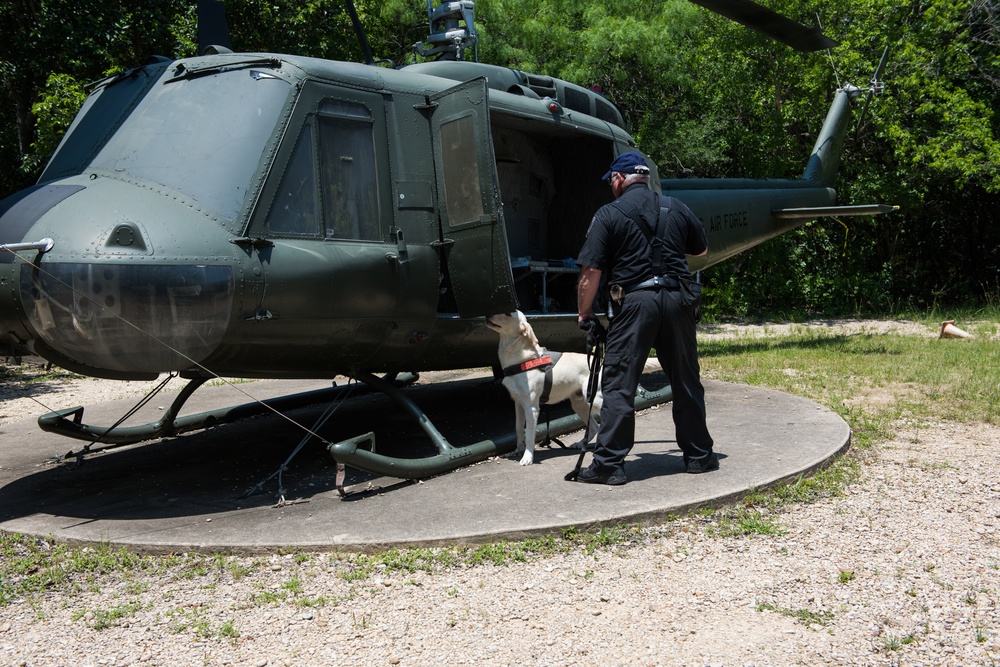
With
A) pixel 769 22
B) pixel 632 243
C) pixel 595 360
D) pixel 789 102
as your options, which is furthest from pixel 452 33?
pixel 789 102

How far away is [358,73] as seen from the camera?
549 cm

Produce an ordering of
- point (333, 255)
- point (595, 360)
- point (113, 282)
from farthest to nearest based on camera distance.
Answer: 1. point (595, 360)
2. point (333, 255)
3. point (113, 282)

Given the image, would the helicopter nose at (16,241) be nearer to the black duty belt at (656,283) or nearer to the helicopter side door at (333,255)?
the helicopter side door at (333,255)

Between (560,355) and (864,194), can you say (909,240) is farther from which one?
(560,355)

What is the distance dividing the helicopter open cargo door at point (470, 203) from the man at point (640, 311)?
0.65 m

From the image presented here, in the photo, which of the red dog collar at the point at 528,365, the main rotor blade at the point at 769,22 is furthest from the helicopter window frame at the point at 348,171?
the main rotor blade at the point at 769,22

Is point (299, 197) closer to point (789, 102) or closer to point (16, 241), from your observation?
point (16, 241)

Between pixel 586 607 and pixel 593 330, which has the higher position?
pixel 593 330

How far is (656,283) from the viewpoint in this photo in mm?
5137

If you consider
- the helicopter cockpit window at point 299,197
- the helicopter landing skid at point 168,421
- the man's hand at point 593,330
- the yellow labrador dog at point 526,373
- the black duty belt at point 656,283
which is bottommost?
the helicopter landing skid at point 168,421

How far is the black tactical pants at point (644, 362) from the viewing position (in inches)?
200

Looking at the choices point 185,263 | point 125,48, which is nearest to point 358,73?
point 185,263

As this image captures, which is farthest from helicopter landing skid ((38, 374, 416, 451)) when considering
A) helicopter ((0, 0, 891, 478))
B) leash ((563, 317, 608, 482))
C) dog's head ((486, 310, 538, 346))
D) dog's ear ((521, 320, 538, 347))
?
leash ((563, 317, 608, 482))

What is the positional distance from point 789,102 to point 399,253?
15324mm
